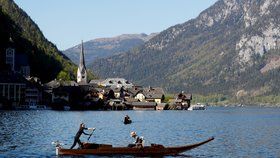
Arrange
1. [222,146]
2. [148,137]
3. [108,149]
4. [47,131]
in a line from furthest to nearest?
[47,131] → [148,137] → [222,146] → [108,149]

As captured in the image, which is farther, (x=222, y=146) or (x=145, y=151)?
(x=222, y=146)

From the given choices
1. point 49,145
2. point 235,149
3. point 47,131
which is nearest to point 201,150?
point 235,149

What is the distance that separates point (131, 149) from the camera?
68875mm

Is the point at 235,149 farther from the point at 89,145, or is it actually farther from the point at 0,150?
the point at 0,150

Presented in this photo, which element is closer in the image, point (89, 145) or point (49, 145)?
point (89, 145)

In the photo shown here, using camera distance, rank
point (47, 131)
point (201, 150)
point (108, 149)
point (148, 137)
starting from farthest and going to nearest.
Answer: point (47, 131), point (148, 137), point (201, 150), point (108, 149)

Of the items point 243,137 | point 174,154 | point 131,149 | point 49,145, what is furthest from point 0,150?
point 243,137

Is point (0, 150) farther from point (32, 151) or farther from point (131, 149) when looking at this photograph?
point (131, 149)

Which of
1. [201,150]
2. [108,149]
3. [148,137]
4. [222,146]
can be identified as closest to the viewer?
[108,149]

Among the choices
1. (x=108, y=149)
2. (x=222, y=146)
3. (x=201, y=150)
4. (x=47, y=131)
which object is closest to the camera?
(x=108, y=149)

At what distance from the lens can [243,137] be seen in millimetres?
100250

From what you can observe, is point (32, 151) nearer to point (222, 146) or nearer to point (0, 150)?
point (0, 150)

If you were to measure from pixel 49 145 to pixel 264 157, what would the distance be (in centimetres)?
2628

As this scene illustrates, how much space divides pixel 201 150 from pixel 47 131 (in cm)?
3555
